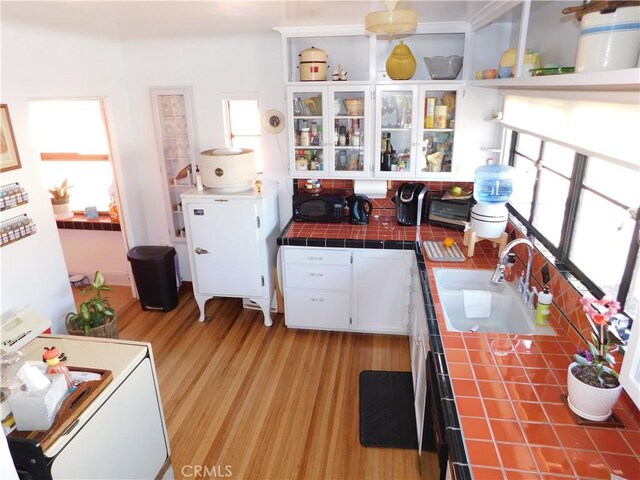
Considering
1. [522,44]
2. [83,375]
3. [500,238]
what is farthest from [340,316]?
[522,44]

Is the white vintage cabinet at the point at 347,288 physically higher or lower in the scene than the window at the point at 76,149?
lower

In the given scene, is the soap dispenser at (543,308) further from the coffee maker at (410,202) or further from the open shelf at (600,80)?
the coffee maker at (410,202)

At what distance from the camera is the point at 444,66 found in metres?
3.12

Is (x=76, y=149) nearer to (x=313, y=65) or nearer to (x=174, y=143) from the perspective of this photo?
(x=174, y=143)

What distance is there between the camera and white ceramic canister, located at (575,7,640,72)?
119 cm

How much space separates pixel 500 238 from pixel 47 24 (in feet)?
10.6

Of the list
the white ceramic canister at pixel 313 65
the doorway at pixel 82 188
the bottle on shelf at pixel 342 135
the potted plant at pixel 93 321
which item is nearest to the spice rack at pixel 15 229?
the potted plant at pixel 93 321

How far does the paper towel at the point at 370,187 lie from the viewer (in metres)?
3.57

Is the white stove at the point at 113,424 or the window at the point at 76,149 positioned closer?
the white stove at the point at 113,424

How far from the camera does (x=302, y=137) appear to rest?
3.46 metres

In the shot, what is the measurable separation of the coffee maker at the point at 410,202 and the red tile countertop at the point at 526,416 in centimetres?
149

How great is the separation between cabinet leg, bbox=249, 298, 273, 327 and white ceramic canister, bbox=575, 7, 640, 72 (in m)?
2.85

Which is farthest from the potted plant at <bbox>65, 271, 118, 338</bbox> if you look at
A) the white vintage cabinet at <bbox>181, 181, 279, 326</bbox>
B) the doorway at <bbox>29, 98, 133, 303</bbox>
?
the doorway at <bbox>29, 98, 133, 303</bbox>

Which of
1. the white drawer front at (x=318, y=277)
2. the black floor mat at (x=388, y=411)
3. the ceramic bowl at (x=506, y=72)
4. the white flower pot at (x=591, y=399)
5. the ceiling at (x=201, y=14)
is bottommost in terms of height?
the black floor mat at (x=388, y=411)
